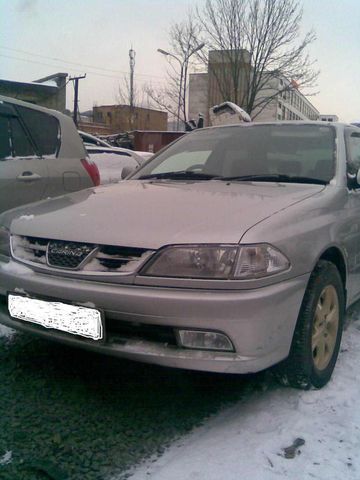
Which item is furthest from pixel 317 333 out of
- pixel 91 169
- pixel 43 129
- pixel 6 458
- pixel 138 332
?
pixel 43 129

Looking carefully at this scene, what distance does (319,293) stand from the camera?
250 centimetres

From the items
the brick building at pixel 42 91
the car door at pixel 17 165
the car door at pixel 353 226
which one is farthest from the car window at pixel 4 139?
the brick building at pixel 42 91

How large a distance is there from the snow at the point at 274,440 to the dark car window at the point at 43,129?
3.07m

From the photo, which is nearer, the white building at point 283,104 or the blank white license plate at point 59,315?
the blank white license plate at point 59,315

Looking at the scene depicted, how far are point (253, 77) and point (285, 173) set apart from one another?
1713 cm

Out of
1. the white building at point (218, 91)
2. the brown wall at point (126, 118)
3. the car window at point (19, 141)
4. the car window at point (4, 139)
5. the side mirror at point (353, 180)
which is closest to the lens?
the side mirror at point (353, 180)

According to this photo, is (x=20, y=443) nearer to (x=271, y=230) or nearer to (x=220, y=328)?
(x=220, y=328)

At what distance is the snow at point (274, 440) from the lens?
1917 mm

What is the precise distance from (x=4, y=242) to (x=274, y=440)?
1.74m

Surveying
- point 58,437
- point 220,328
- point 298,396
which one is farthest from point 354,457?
point 58,437

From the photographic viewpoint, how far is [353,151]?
3.43 metres

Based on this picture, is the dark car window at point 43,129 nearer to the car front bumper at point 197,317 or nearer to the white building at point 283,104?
the white building at point 283,104

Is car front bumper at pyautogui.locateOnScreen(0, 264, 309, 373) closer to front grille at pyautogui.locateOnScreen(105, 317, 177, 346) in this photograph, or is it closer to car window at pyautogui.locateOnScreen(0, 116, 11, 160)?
front grille at pyautogui.locateOnScreen(105, 317, 177, 346)

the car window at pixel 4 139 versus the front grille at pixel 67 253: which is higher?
the car window at pixel 4 139
